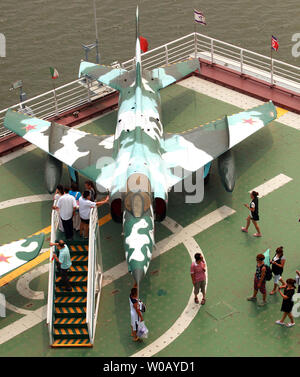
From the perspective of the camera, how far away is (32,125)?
30.1 meters

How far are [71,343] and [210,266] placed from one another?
5817mm

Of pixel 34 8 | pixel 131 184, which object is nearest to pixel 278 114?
pixel 131 184

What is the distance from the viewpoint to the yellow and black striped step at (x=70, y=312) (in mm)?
21625

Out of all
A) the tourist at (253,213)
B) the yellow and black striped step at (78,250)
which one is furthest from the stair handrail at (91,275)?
the tourist at (253,213)

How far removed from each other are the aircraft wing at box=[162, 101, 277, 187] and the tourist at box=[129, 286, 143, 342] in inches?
261

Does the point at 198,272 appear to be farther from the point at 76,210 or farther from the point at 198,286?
the point at 76,210

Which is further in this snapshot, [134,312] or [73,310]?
[73,310]

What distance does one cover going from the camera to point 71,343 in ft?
69.8

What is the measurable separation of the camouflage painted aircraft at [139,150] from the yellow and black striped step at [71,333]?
2.56 metres

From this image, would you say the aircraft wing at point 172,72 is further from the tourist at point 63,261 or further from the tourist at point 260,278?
the tourist at point 260,278

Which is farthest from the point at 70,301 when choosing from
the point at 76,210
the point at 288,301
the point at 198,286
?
the point at 288,301

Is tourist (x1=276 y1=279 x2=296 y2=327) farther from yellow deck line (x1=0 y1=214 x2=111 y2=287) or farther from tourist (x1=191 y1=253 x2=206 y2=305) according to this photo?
yellow deck line (x1=0 y1=214 x2=111 y2=287)

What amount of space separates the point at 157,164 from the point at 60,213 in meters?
4.67

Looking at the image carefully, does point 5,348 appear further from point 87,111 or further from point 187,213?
point 87,111
